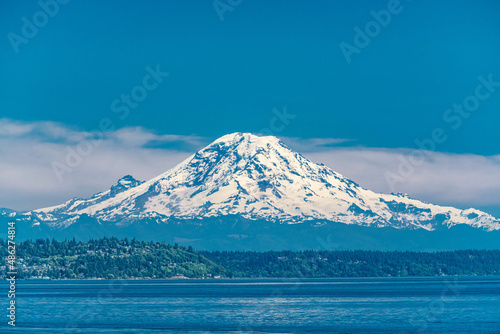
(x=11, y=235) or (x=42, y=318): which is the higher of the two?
(x=11, y=235)

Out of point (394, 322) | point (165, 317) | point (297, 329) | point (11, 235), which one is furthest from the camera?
point (165, 317)

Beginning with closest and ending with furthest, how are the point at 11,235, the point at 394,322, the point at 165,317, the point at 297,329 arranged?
the point at 11,235
the point at 297,329
the point at 394,322
the point at 165,317

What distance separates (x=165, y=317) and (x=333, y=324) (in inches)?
1697

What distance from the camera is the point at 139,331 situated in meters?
166

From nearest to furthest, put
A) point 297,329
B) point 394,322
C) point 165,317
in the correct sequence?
1. point 297,329
2. point 394,322
3. point 165,317

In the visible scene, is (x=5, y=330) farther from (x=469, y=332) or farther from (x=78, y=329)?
(x=469, y=332)

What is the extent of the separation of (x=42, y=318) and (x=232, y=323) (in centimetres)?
4707

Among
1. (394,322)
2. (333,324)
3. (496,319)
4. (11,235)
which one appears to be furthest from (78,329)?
(496,319)

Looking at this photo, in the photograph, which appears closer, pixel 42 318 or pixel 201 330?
pixel 201 330

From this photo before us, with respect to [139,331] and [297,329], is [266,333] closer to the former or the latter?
[297,329]

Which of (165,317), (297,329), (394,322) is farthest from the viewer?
→ (165,317)

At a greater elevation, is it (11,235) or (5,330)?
(11,235)

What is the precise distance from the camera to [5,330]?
164m

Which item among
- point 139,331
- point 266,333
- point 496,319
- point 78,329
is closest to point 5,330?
point 78,329
